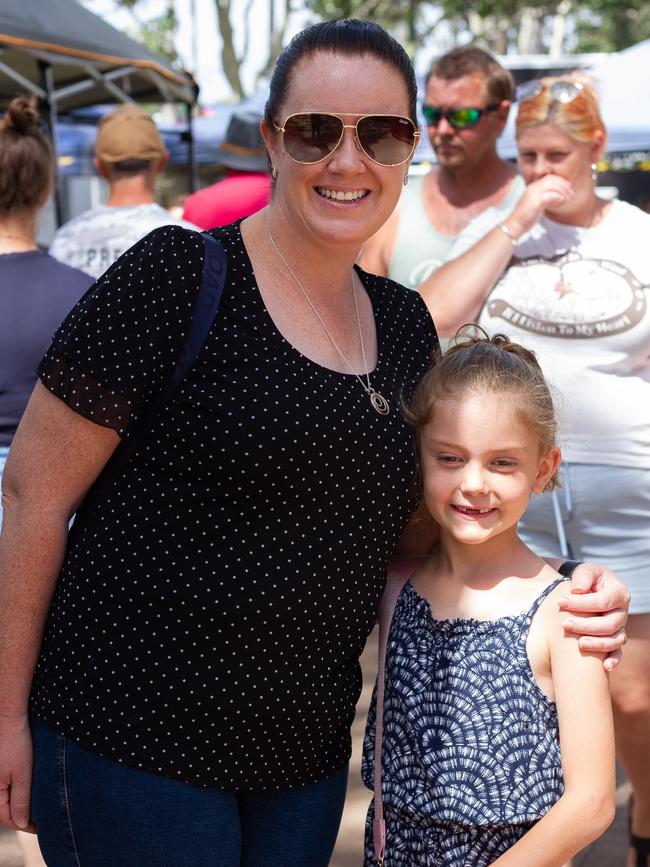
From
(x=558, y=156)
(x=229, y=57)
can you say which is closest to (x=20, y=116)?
(x=558, y=156)

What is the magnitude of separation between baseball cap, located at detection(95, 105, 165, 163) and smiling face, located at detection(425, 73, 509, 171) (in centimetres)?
148

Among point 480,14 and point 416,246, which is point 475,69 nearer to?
point 416,246

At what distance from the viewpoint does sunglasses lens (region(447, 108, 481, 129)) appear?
→ 11.7 ft

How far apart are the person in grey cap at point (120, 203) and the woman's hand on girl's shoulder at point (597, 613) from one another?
2930 millimetres

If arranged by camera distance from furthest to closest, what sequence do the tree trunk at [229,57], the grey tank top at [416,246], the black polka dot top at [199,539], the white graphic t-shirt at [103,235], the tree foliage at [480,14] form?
the tree foliage at [480,14] → the tree trunk at [229,57] → the white graphic t-shirt at [103,235] → the grey tank top at [416,246] → the black polka dot top at [199,539]

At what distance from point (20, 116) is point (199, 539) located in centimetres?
189

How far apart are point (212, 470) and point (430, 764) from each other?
0.64 meters

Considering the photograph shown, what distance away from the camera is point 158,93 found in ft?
31.8

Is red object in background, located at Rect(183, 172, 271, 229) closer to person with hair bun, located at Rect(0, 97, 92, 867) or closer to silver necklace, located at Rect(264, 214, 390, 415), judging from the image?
person with hair bun, located at Rect(0, 97, 92, 867)

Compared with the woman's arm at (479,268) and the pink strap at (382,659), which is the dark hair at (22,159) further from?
the pink strap at (382,659)

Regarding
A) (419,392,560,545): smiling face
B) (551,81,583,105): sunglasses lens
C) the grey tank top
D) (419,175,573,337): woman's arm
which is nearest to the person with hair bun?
the grey tank top

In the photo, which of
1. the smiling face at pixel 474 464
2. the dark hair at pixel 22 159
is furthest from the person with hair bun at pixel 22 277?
the smiling face at pixel 474 464

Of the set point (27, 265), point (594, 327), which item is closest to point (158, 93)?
point (27, 265)

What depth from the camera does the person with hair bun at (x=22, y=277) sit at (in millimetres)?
3105
